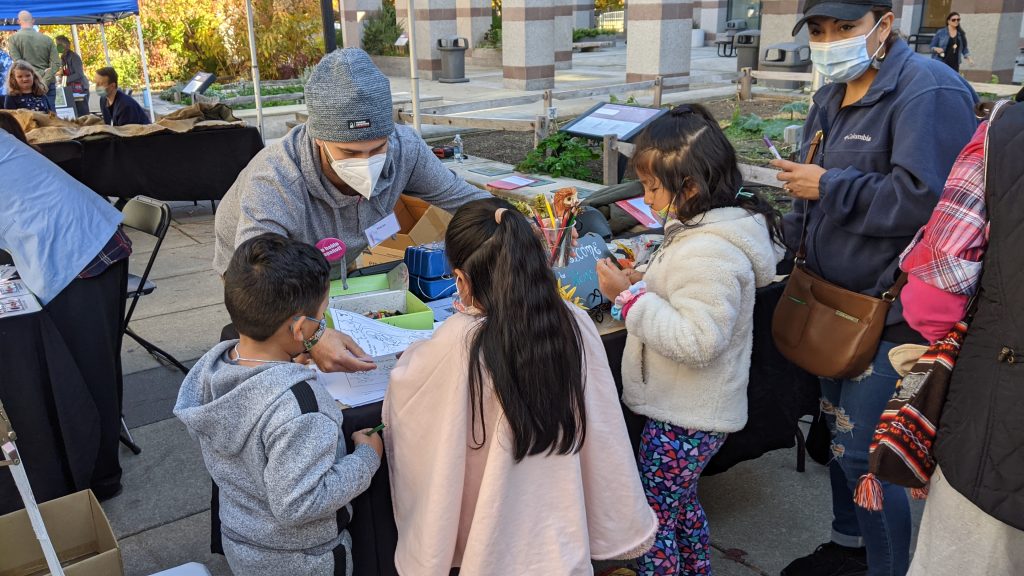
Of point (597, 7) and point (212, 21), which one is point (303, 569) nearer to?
point (212, 21)

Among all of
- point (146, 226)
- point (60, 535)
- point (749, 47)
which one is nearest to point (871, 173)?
point (60, 535)

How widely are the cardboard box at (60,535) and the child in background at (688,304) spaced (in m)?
1.55

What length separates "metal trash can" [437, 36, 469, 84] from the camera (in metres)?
17.5

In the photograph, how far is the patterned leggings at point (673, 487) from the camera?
7.38 feet

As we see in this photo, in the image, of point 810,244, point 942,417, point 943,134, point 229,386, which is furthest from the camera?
point 810,244

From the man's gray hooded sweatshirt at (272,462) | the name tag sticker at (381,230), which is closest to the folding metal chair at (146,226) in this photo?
the name tag sticker at (381,230)

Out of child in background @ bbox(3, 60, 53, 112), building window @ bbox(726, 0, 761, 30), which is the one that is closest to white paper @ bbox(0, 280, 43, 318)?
child in background @ bbox(3, 60, 53, 112)

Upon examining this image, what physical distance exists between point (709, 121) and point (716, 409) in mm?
771

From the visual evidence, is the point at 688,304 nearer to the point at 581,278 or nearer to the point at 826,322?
the point at 826,322

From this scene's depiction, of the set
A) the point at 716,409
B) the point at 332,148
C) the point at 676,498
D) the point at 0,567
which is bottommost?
the point at 0,567

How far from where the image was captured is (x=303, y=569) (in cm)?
191

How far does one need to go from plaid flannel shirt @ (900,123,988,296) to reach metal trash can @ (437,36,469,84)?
661 inches

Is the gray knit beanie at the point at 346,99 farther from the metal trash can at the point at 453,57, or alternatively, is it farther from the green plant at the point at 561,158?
the metal trash can at the point at 453,57

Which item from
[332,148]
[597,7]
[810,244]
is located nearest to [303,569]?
[332,148]
